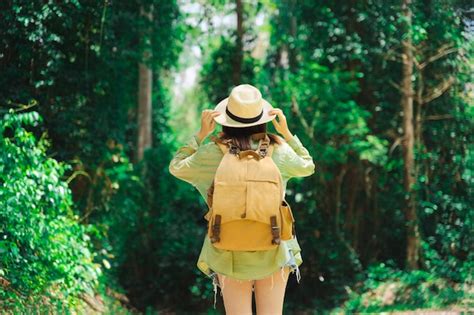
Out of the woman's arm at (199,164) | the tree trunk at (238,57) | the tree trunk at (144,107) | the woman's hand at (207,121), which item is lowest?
the woman's arm at (199,164)

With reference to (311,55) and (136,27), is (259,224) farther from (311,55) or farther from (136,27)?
(311,55)

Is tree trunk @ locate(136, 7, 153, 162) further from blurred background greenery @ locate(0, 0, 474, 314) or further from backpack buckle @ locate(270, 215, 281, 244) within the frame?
backpack buckle @ locate(270, 215, 281, 244)

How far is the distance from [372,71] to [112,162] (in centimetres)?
391

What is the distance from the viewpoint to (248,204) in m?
3.43

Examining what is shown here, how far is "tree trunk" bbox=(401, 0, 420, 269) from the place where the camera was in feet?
30.3

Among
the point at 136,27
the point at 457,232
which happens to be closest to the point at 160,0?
the point at 136,27

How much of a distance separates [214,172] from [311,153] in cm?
642

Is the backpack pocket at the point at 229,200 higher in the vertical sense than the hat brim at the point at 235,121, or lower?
lower

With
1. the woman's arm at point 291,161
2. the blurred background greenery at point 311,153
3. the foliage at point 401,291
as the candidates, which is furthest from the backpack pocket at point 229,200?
the foliage at point 401,291

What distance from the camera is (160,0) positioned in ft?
30.7

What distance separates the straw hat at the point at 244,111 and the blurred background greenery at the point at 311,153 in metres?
3.16

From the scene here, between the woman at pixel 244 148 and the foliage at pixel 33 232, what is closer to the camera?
the woman at pixel 244 148

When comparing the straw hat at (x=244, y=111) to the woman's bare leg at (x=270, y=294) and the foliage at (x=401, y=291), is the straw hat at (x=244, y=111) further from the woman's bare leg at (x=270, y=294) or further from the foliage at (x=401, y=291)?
the foliage at (x=401, y=291)

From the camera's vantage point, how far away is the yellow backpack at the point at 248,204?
343 cm
